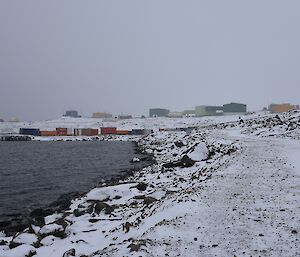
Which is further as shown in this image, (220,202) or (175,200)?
(175,200)

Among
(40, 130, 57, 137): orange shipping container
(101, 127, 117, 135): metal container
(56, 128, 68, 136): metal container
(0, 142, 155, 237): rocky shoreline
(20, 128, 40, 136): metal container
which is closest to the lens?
(0, 142, 155, 237): rocky shoreline

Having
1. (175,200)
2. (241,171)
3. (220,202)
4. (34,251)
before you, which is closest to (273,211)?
(220,202)

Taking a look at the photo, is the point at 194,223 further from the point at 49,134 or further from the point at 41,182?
the point at 49,134

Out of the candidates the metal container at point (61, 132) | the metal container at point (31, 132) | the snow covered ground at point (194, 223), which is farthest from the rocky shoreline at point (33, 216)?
the metal container at point (31, 132)

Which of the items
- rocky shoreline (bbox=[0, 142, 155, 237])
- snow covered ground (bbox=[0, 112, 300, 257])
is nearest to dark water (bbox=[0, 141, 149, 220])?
rocky shoreline (bbox=[0, 142, 155, 237])

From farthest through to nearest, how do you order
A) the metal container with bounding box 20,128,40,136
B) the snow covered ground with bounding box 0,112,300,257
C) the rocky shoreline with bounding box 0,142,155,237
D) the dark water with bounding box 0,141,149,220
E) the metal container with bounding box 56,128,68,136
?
the metal container with bounding box 20,128,40,136
the metal container with bounding box 56,128,68,136
the dark water with bounding box 0,141,149,220
the rocky shoreline with bounding box 0,142,155,237
the snow covered ground with bounding box 0,112,300,257

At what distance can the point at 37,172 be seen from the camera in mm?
37281

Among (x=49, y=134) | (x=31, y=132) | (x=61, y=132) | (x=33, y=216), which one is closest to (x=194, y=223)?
(x=33, y=216)

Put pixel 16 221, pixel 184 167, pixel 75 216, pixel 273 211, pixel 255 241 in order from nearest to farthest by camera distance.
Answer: pixel 255 241, pixel 273 211, pixel 75 216, pixel 16 221, pixel 184 167

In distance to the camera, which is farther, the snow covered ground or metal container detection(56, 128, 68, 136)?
metal container detection(56, 128, 68, 136)

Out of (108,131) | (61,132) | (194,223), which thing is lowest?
(61,132)

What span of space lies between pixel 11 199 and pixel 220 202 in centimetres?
1704

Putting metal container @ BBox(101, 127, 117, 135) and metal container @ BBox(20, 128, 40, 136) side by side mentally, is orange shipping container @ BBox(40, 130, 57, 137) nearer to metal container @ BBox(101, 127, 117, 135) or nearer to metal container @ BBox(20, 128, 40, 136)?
metal container @ BBox(20, 128, 40, 136)

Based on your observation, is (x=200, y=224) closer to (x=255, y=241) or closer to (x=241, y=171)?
(x=255, y=241)
